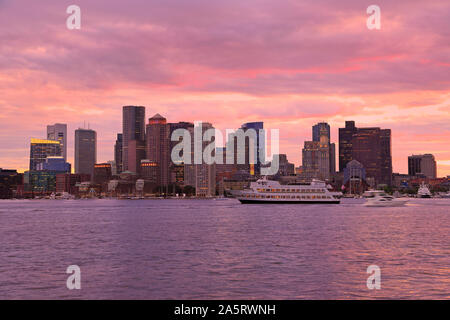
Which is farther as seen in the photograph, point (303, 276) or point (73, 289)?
point (303, 276)

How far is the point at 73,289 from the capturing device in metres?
34.4

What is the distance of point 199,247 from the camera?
2383 inches

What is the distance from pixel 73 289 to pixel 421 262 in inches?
1277
